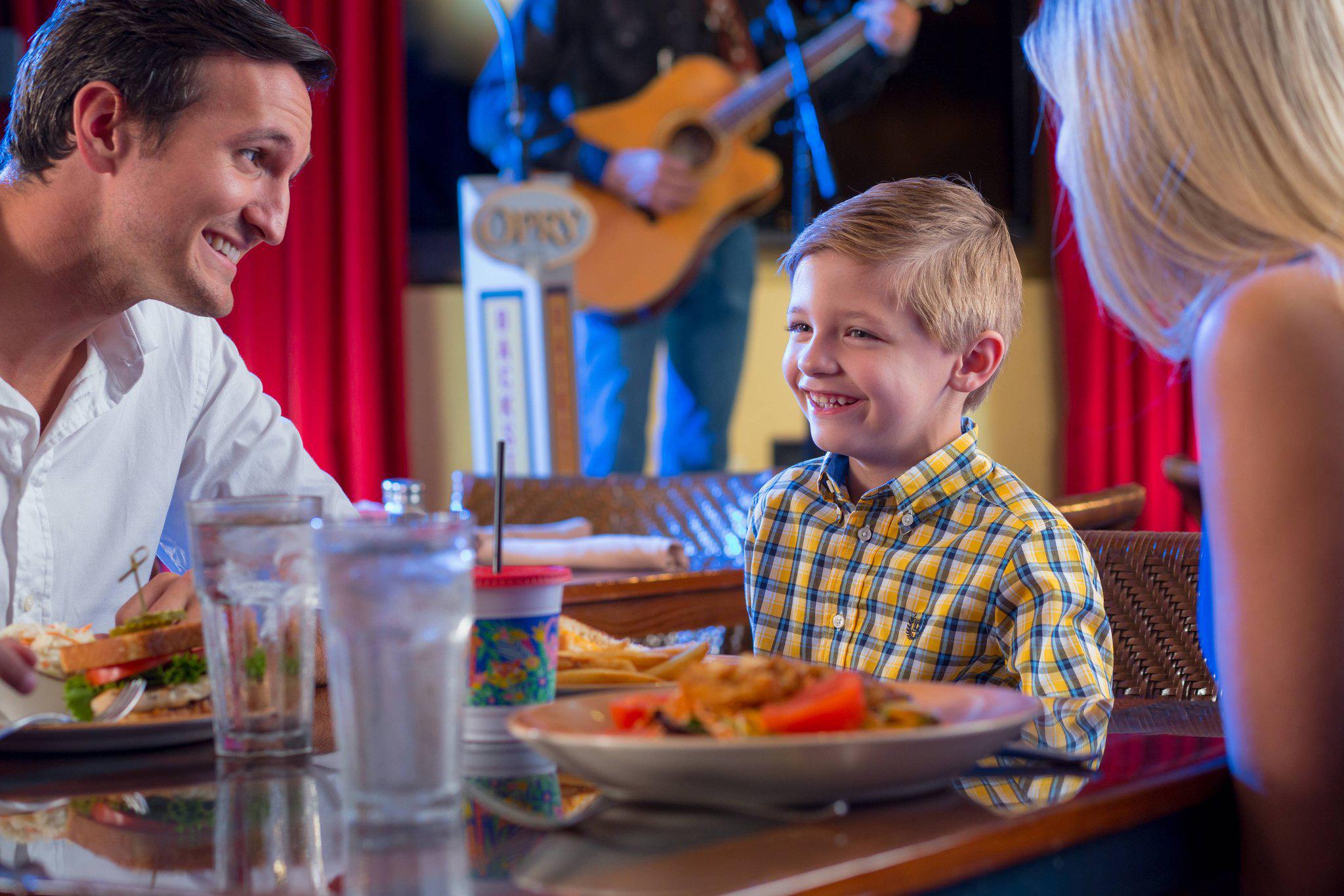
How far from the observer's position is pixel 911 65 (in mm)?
4906

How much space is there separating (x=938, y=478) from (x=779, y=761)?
73 cm

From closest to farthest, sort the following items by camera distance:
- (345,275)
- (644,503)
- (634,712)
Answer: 1. (634,712)
2. (644,503)
3. (345,275)

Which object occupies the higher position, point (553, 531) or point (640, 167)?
point (640, 167)

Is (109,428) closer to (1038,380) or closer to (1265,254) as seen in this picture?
(1265,254)

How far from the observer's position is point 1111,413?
5215mm

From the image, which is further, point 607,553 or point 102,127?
point 607,553

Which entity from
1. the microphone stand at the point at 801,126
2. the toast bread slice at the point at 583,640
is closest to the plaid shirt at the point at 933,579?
the toast bread slice at the point at 583,640

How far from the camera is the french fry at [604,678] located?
0.84 metres

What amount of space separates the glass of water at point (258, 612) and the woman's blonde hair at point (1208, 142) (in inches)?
21.4

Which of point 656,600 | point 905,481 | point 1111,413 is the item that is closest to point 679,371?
point 1111,413

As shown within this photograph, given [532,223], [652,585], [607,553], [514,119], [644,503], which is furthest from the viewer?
[514,119]

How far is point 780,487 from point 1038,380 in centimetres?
422

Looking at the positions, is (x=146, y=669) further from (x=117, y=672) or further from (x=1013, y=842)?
(x=1013, y=842)

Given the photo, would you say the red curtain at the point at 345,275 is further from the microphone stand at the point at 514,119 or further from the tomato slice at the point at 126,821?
the tomato slice at the point at 126,821
